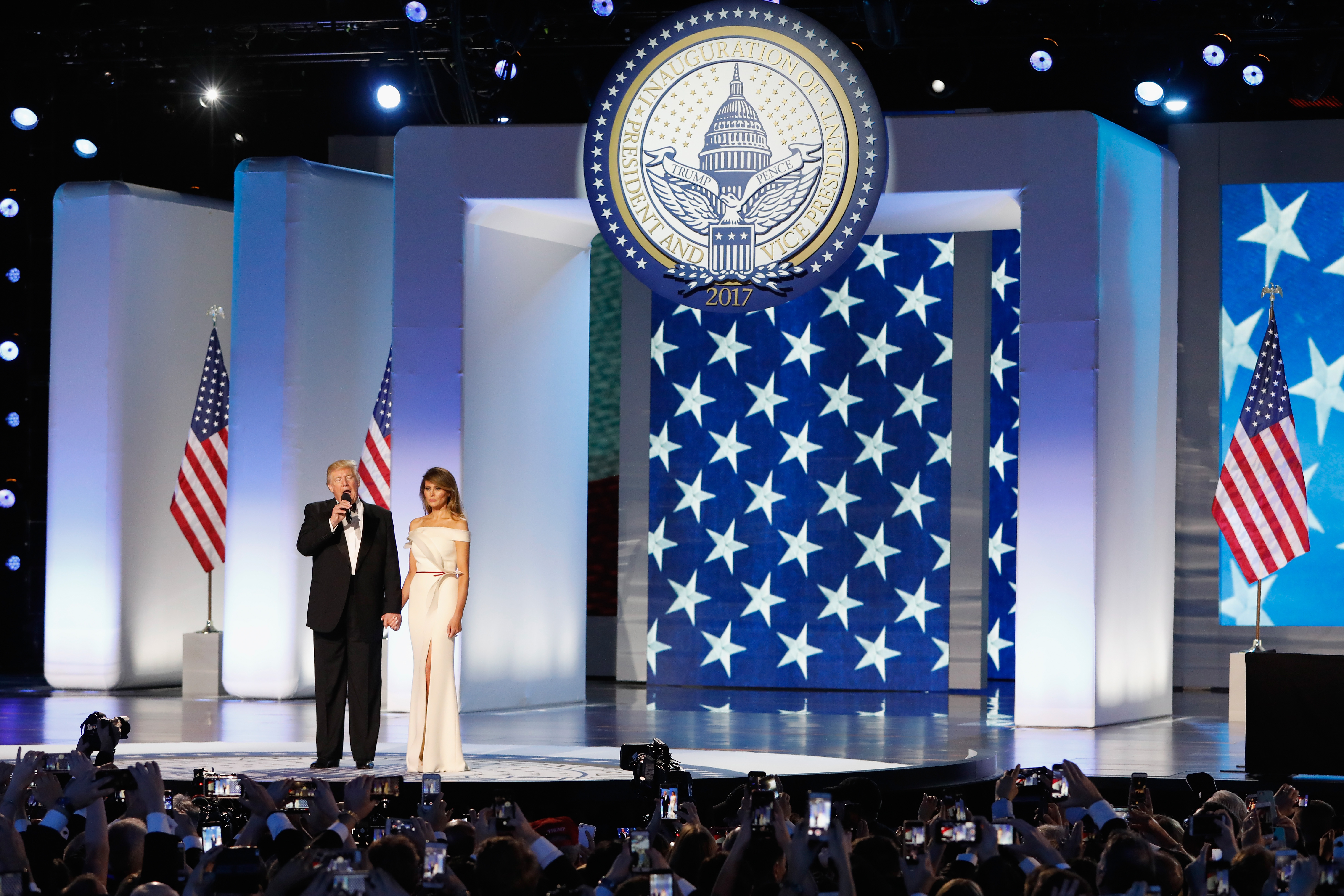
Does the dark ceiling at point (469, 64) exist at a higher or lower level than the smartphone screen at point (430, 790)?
higher

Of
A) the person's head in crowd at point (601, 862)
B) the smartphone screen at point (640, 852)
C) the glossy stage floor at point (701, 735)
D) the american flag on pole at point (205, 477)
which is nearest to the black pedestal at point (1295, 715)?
the glossy stage floor at point (701, 735)

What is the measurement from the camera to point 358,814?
13.2 feet

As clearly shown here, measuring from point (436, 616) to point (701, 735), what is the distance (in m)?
2.32

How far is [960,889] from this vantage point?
279cm

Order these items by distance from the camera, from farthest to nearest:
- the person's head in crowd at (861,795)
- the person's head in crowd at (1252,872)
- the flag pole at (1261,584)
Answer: the flag pole at (1261,584) < the person's head in crowd at (861,795) < the person's head in crowd at (1252,872)

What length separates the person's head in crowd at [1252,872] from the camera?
3057 millimetres

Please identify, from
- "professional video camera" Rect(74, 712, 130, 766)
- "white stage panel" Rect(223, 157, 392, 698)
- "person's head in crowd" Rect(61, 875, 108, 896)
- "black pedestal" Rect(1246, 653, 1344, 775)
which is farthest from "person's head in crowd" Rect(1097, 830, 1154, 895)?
"white stage panel" Rect(223, 157, 392, 698)

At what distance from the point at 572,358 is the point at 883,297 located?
2.65 m

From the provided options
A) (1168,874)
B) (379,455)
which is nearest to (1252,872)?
(1168,874)

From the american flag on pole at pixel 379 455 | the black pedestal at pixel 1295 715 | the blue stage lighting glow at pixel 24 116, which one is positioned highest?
the blue stage lighting glow at pixel 24 116

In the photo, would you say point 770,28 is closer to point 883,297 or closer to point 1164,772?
point 883,297

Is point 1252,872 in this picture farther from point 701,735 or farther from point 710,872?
point 701,735

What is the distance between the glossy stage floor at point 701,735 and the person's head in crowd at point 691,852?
278 centimetres

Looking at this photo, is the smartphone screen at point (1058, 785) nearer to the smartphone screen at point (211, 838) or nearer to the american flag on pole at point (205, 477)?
the smartphone screen at point (211, 838)
